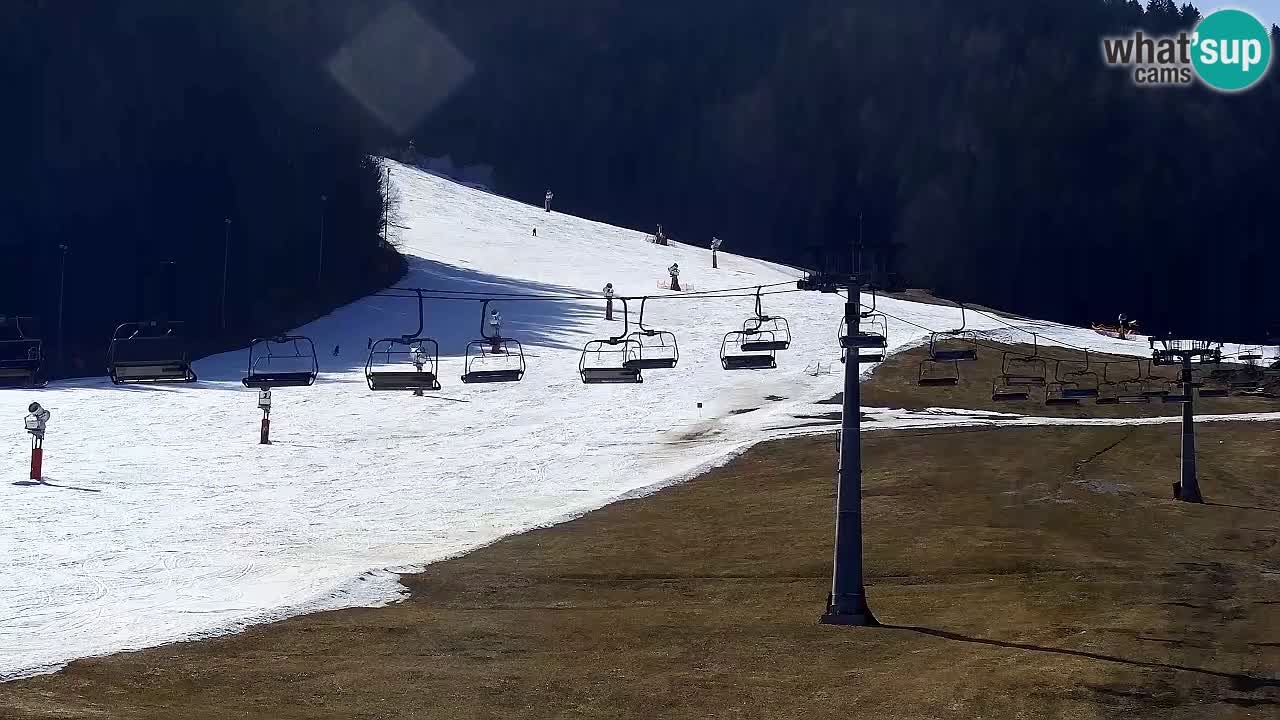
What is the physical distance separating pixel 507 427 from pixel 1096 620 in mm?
33636

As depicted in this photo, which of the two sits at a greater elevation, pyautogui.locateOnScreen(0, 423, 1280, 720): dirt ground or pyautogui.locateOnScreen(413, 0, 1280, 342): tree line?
pyautogui.locateOnScreen(413, 0, 1280, 342): tree line

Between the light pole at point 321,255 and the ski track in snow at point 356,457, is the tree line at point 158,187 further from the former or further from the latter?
the ski track in snow at point 356,457

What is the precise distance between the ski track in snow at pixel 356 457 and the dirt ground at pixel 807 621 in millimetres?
2920

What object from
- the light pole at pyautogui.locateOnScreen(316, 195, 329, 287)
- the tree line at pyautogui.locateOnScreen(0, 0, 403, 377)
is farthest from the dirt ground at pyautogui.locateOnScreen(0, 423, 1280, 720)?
the light pole at pyautogui.locateOnScreen(316, 195, 329, 287)

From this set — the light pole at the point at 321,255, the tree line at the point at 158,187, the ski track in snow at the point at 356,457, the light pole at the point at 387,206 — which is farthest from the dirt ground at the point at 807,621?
the light pole at the point at 387,206

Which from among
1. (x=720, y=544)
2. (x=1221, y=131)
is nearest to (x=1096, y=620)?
(x=720, y=544)

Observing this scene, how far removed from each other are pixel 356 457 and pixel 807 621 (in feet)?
93.4

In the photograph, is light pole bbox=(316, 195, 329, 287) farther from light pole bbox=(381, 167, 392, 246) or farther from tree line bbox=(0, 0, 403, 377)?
light pole bbox=(381, 167, 392, 246)

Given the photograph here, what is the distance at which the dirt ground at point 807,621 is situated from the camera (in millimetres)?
22125

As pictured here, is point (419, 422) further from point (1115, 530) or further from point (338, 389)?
point (1115, 530)

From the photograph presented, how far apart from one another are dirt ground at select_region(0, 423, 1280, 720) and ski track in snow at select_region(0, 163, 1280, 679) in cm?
292

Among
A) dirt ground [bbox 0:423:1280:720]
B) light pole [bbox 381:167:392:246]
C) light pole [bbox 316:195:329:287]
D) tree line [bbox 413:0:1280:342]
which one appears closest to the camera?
dirt ground [bbox 0:423:1280:720]

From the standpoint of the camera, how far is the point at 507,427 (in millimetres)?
57344

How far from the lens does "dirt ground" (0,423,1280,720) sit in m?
22.1
